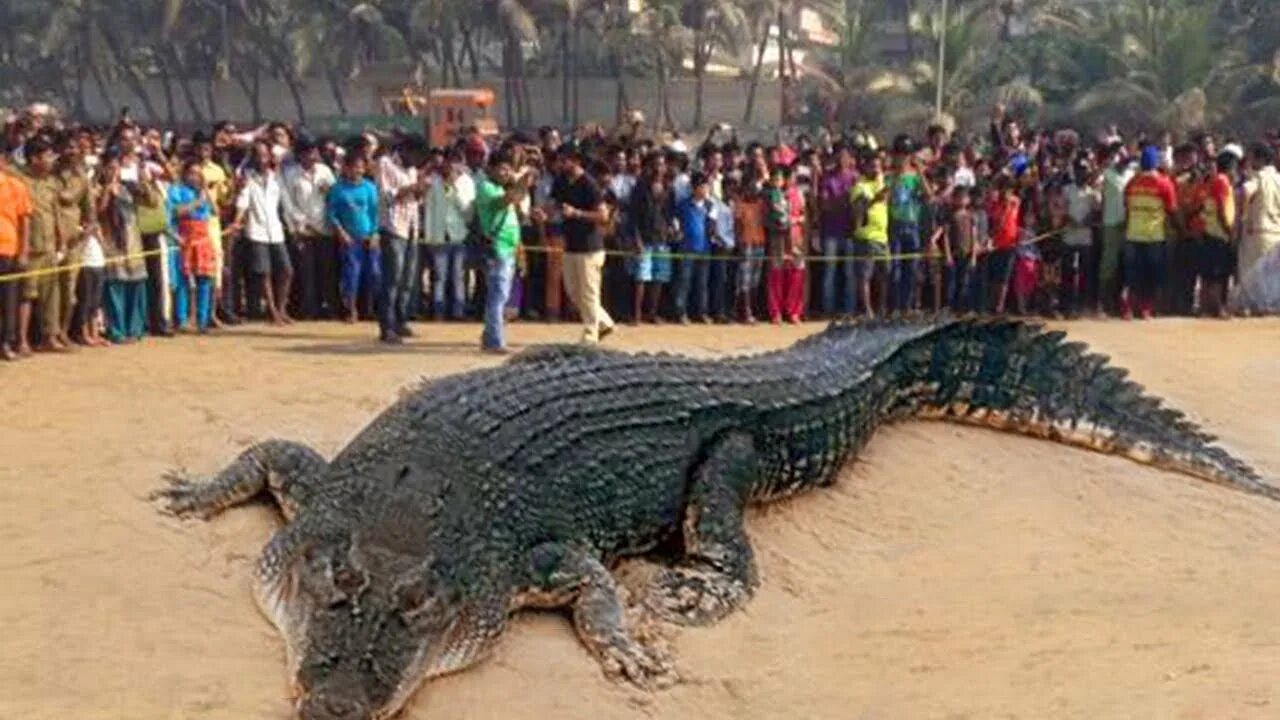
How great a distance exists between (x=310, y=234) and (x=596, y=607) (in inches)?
321

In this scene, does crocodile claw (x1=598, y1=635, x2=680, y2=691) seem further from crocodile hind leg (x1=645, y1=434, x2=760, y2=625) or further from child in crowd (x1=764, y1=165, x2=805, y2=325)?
child in crowd (x1=764, y1=165, x2=805, y2=325)

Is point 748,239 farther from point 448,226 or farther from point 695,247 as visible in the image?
point 448,226

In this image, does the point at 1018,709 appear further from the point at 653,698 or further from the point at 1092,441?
the point at 1092,441

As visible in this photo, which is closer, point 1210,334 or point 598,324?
point 598,324

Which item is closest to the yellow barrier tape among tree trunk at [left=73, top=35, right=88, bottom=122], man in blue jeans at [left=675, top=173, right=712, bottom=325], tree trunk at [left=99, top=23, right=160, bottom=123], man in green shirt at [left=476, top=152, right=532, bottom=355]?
man in green shirt at [left=476, top=152, right=532, bottom=355]

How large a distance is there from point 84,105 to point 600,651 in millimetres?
49991

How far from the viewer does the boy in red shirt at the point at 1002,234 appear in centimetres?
1627

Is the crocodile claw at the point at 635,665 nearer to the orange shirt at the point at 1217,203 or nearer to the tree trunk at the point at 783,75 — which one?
the orange shirt at the point at 1217,203

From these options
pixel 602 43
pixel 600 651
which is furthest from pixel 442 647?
pixel 602 43

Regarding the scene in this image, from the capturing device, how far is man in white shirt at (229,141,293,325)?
45.3ft

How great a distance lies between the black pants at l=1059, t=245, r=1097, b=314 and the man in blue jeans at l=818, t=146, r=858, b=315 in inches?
92.8

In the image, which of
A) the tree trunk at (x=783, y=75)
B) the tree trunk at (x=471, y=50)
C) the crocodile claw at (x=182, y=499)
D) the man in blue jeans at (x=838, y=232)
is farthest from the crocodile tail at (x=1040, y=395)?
the tree trunk at (x=471, y=50)

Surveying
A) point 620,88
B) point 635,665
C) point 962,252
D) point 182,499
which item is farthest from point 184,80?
point 635,665

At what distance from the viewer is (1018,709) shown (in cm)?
611
